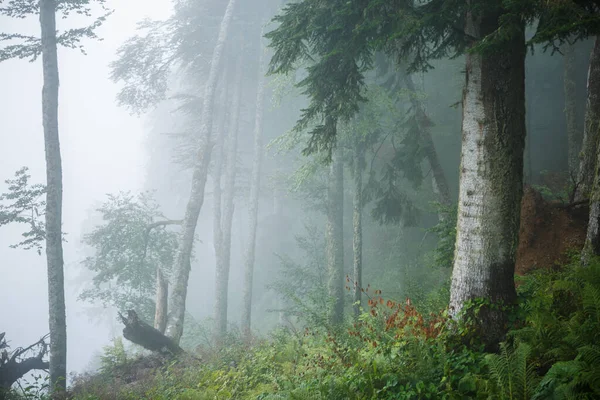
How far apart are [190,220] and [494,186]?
10.2 meters

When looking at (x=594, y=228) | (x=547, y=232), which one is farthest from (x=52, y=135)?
(x=547, y=232)

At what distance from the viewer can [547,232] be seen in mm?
7012

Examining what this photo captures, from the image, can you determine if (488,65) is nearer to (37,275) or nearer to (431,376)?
(431,376)

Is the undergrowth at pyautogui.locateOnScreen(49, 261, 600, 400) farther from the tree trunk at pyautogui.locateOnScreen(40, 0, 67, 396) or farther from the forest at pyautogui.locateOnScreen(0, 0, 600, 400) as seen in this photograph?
the tree trunk at pyautogui.locateOnScreen(40, 0, 67, 396)

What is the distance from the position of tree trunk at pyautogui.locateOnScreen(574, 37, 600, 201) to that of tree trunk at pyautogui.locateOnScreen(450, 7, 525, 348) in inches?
156

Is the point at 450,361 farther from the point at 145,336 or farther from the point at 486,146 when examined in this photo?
the point at 145,336

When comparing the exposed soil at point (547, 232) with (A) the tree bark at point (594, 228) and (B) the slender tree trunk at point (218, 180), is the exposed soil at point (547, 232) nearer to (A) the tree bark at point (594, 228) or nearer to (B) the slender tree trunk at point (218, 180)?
(A) the tree bark at point (594, 228)

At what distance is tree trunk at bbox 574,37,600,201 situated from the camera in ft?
22.9

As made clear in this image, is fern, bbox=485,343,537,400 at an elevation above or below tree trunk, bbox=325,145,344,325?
below

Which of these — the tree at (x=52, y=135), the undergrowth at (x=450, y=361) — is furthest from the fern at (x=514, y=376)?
the tree at (x=52, y=135)

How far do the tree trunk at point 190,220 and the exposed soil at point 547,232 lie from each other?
9256 millimetres

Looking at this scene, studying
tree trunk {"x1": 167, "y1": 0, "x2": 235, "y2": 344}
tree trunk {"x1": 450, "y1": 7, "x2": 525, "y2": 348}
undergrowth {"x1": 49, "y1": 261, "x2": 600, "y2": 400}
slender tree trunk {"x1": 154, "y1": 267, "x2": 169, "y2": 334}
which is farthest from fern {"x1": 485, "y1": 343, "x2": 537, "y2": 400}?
slender tree trunk {"x1": 154, "y1": 267, "x2": 169, "y2": 334}

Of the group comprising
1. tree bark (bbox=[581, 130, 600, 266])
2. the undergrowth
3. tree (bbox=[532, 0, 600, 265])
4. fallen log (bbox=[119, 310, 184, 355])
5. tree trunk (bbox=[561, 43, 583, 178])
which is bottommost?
fallen log (bbox=[119, 310, 184, 355])

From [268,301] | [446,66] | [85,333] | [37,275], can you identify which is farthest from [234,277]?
[37,275]
